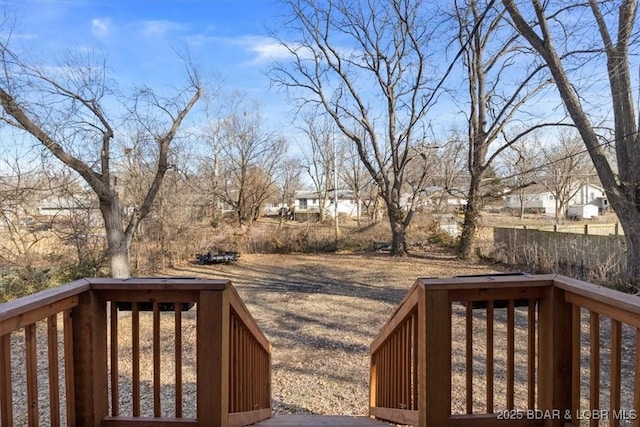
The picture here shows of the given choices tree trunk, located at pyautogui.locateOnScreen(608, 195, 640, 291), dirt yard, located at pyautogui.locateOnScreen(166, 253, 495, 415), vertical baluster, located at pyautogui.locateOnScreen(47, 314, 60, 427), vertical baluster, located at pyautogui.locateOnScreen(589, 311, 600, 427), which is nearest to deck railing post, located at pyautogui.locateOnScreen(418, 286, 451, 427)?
vertical baluster, located at pyautogui.locateOnScreen(589, 311, 600, 427)

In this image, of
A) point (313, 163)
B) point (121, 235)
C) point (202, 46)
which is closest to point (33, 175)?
point (121, 235)

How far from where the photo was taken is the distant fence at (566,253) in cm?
804

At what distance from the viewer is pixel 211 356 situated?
1637 millimetres

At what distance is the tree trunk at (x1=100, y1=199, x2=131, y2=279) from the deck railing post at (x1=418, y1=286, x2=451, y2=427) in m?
7.11

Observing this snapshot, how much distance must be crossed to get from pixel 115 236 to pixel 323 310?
4.21m

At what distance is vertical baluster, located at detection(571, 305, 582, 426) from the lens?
62.2 inches

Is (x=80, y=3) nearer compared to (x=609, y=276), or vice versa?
(x=80, y=3)

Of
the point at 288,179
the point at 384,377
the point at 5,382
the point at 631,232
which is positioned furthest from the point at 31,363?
the point at 288,179

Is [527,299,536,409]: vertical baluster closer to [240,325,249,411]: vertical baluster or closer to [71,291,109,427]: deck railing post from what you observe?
[240,325,249,411]: vertical baluster

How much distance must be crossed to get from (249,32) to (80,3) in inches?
247

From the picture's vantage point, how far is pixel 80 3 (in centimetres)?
712

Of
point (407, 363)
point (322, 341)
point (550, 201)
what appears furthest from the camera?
point (550, 201)

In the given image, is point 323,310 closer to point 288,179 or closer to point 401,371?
point 401,371

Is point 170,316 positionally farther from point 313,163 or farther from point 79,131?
point 313,163
